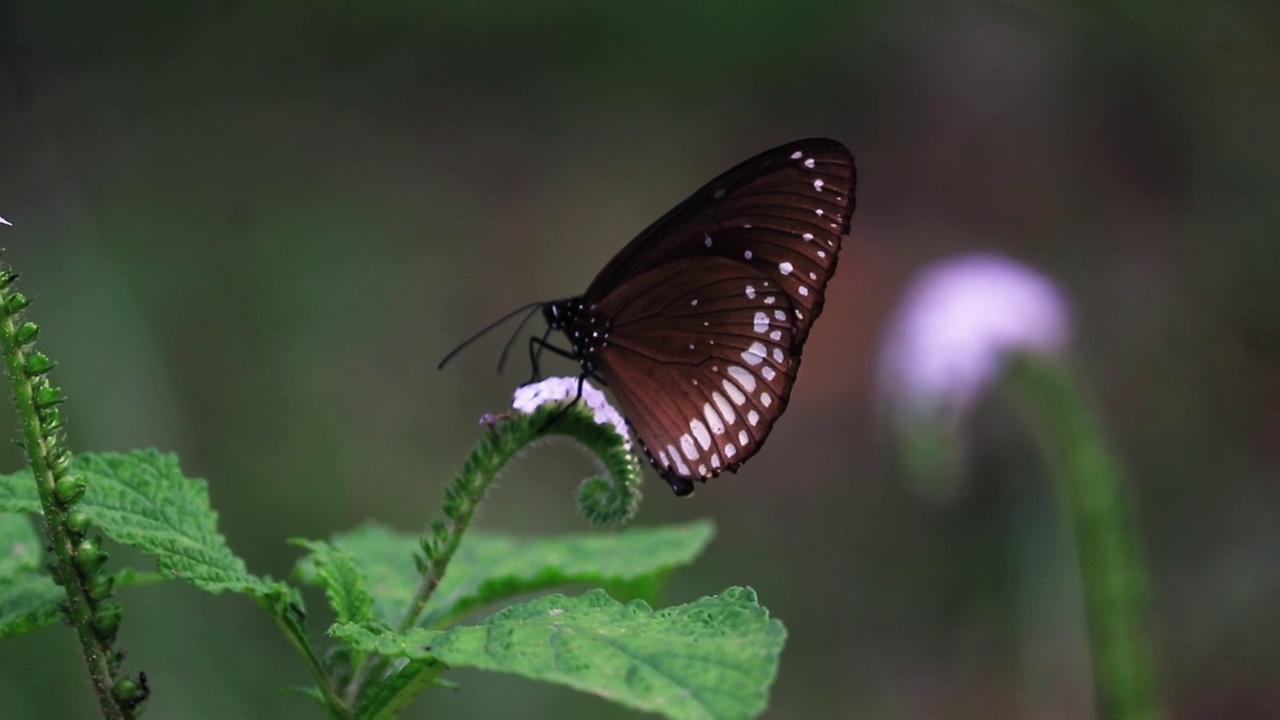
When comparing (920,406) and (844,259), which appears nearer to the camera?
(920,406)

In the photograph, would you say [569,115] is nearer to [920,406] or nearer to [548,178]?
[548,178]

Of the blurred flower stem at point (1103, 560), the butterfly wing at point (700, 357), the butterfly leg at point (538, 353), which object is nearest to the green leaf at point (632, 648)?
the butterfly leg at point (538, 353)

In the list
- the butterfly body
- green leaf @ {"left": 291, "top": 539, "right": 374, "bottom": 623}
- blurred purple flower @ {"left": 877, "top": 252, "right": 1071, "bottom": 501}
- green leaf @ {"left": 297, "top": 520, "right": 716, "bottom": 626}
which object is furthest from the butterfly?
blurred purple flower @ {"left": 877, "top": 252, "right": 1071, "bottom": 501}

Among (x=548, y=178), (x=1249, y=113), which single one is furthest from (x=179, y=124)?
(x=1249, y=113)

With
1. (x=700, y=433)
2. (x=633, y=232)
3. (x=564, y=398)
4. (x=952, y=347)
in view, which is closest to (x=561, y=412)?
(x=564, y=398)

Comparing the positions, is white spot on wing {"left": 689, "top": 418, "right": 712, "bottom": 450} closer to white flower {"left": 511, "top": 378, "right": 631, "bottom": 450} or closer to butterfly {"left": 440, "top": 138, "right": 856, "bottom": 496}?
butterfly {"left": 440, "top": 138, "right": 856, "bottom": 496}

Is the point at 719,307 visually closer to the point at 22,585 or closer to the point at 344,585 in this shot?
the point at 344,585
